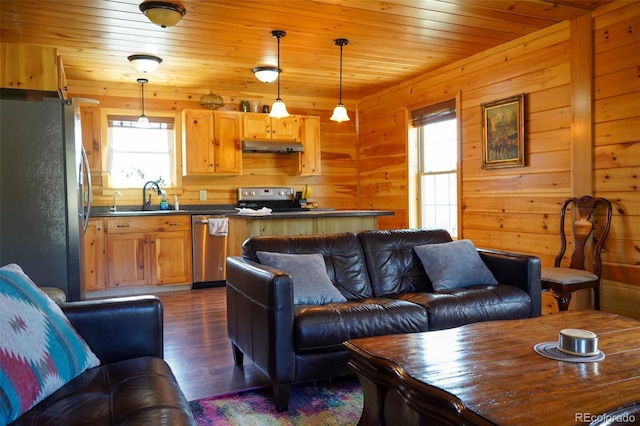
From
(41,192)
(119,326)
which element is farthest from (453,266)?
(41,192)

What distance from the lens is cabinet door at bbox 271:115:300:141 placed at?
6.35m

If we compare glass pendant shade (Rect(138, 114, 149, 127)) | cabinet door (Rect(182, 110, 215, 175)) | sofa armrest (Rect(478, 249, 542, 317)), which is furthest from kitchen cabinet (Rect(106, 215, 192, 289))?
sofa armrest (Rect(478, 249, 542, 317))

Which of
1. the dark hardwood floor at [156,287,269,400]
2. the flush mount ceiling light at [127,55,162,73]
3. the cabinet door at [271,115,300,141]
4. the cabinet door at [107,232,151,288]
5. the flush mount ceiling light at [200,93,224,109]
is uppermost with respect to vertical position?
the flush mount ceiling light at [127,55,162,73]

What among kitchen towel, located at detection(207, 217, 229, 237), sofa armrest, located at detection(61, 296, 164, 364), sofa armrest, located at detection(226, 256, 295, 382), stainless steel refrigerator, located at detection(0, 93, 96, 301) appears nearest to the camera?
sofa armrest, located at detection(61, 296, 164, 364)

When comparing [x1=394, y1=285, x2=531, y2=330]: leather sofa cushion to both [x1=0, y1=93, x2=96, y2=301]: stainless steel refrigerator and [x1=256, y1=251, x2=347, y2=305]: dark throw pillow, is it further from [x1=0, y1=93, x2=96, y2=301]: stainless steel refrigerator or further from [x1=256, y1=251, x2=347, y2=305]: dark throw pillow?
[x1=0, y1=93, x2=96, y2=301]: stainless steel refrigerator

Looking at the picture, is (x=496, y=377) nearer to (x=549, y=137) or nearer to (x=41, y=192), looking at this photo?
(x=41, y=192)

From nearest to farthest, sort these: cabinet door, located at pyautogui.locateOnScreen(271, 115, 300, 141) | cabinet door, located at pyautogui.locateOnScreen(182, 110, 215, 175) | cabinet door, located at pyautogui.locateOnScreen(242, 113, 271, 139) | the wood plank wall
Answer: the wood plank wall → cabinet door, located at pyautogui.locateOnScreen(182, 110, 215, 175) → cabinet door, located at pyautogui.locateOnScreen(242, 113, 271, 139) → cabinet door, located at pyautogui.locateOnScreen(271, 115, 300, 141)

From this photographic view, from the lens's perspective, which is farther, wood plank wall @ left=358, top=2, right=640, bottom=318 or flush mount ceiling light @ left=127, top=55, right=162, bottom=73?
flush mount ceiling light @ left=127, top=55, right=162, bottom=73

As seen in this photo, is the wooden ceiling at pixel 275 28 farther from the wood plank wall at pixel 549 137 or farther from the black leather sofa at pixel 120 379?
the black leather sofa at pixel 120 379

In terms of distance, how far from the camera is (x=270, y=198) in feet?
21.6

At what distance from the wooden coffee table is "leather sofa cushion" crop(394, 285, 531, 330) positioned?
0.61 meters

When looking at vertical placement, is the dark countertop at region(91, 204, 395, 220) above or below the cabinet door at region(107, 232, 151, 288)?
above

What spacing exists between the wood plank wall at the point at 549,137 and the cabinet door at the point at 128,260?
10.3 feet

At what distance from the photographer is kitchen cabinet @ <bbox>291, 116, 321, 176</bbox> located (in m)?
6.53
